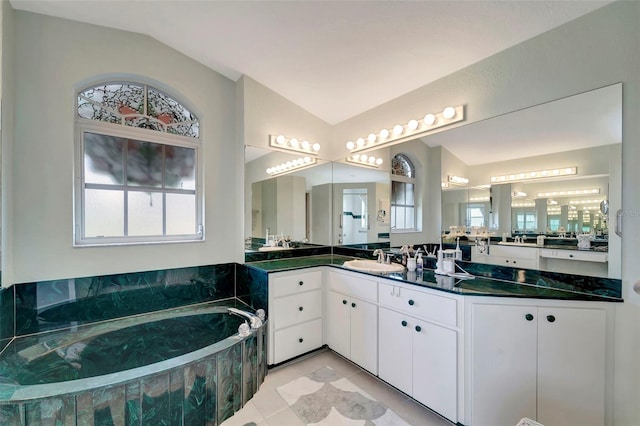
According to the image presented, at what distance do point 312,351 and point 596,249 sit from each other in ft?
7.77

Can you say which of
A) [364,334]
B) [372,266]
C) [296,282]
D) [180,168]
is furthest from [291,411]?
[180,168]

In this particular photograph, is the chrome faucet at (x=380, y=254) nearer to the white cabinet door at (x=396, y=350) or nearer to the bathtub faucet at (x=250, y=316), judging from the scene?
the white cabinet door at (x=396, y=350)

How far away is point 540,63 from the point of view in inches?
71.1

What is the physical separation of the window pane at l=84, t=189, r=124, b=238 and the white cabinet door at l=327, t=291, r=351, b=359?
2047 mm

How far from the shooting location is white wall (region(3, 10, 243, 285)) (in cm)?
193

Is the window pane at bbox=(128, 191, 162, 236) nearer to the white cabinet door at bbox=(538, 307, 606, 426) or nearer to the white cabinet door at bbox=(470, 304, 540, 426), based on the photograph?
the white cabinet door at bbox=(470, 304, 540, 426)

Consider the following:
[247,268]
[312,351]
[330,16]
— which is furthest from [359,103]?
[312,351]

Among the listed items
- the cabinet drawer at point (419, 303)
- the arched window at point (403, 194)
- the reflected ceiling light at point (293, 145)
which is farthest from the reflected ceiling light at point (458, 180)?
the reflected ceiling light at point (293, 145)

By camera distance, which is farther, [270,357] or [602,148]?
[270,357]

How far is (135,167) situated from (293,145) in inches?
61.9

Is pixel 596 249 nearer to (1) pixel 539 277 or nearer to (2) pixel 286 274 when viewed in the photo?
(1) pixel 539 277

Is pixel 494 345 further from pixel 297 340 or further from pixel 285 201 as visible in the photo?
pixel 285 201

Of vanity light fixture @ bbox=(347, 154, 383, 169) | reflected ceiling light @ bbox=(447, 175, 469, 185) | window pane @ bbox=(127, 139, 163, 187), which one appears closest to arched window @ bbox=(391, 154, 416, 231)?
vanity light fixture @ bbox=(347, 154, 383, 169)

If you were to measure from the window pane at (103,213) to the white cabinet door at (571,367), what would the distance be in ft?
10.7
